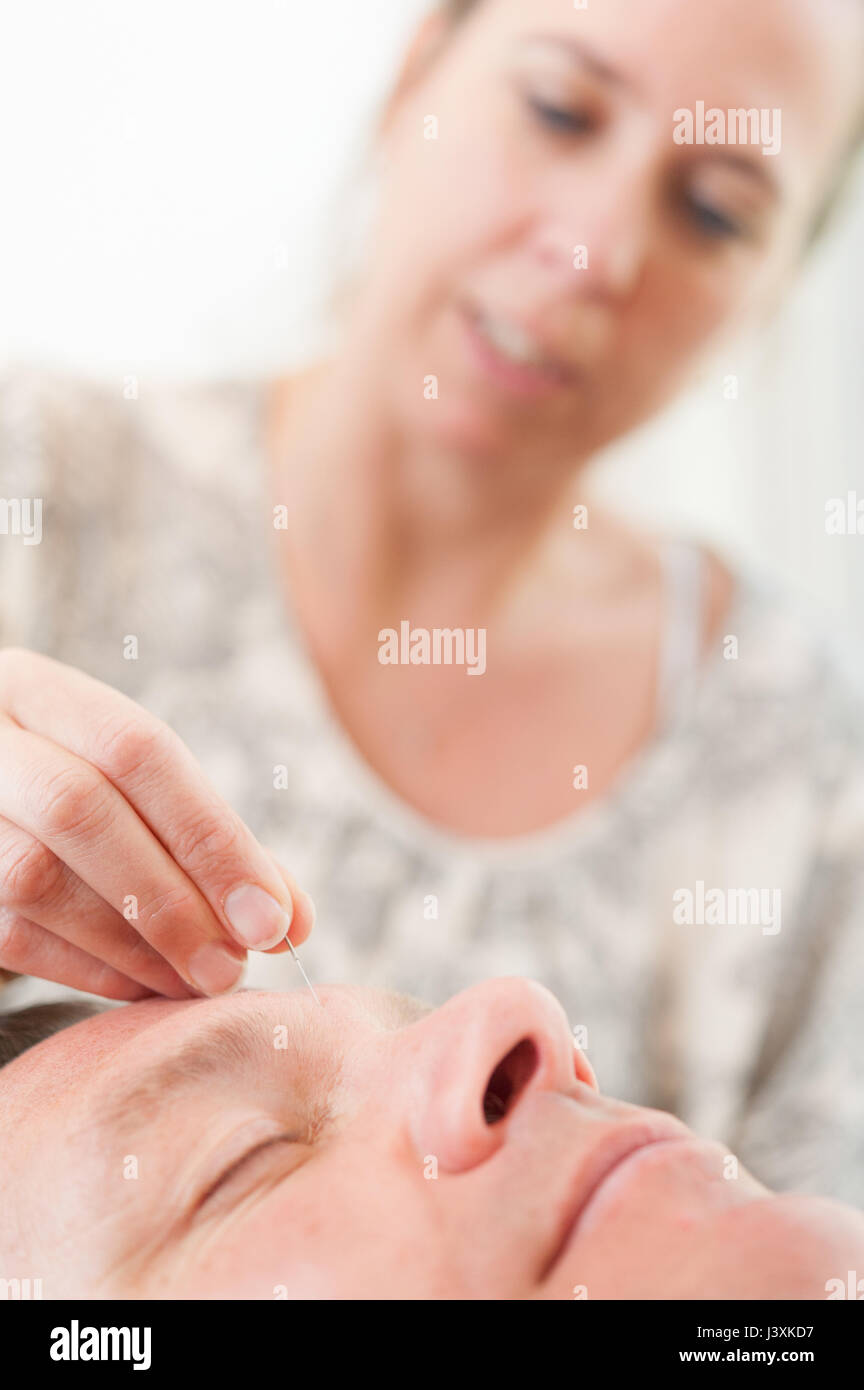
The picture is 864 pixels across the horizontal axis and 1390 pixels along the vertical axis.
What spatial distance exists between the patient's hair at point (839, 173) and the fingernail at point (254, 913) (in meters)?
0.83

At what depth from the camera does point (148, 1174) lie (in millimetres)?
441

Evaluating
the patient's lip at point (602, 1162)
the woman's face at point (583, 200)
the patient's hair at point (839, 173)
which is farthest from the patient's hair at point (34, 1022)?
the patient's hair at point (839, 173)

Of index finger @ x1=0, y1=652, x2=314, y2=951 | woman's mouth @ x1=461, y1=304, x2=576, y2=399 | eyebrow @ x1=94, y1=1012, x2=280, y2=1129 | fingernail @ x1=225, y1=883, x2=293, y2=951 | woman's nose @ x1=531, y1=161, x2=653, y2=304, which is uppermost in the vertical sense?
woman's nose @ x1=531, y1=161, x2=653, y2=304

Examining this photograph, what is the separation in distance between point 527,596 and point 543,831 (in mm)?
234

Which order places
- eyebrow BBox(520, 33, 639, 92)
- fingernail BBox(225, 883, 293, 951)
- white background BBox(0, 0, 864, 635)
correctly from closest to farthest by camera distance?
fingernail BBox(225, 883, 293, 951) < eyebrow BBox(520, 33, 639, 92) < white background BBox(0, 0, 864, 635)

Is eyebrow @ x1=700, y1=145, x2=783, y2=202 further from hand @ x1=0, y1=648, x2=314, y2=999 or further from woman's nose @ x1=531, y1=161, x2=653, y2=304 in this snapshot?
hand @ x1=0, y1=648, x2=314, y2=999

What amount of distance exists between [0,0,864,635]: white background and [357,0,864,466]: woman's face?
0.16 m

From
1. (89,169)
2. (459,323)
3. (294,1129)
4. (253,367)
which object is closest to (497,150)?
(459,323)

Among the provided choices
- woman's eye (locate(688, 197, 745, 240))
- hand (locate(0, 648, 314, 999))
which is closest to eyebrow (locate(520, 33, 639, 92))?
woman's eye (locate(688, 197, 745, 240))

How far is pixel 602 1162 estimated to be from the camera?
1.38 feet

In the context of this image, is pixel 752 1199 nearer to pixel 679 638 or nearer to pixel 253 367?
pixel 679 638

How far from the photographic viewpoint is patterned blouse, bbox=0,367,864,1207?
934 millimetres

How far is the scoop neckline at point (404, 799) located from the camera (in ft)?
3.26
